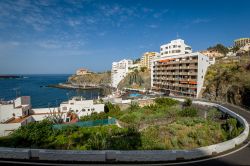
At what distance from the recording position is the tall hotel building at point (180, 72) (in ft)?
182

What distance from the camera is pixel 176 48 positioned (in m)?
77.5

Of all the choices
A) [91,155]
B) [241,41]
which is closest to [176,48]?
[91,155]

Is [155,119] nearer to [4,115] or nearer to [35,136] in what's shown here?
[35,136]

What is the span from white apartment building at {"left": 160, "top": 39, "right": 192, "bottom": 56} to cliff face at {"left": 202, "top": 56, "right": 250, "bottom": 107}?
1984 centimetres

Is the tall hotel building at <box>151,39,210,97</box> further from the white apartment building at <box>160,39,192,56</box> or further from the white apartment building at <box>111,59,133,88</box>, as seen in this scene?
the white apartment building at <box>111,59,133,88</box>

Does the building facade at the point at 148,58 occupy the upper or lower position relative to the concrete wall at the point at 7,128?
upper

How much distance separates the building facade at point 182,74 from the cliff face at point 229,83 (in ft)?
8.84

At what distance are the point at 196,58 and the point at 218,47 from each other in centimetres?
8121

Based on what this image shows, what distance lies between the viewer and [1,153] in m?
9.73

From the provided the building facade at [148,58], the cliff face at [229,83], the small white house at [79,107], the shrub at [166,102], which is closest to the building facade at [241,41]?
the building facade at [148,58]

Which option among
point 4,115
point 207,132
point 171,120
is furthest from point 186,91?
point 4,115

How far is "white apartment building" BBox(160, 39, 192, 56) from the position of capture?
77250mm

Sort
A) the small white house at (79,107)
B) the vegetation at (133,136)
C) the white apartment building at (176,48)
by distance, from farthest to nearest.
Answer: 1. the white apartment building at (176,48)
2. the small white house at (79,107)
3. the vegetation at (133,136)

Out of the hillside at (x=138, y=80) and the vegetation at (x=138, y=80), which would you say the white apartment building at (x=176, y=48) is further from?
the vegetation at (x=138, y=80)
